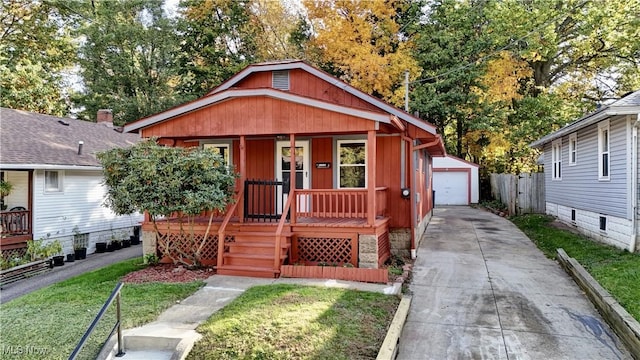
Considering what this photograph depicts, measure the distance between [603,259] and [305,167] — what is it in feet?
23.6

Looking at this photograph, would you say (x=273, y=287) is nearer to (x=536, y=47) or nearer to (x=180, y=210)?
(x=180, y=210)

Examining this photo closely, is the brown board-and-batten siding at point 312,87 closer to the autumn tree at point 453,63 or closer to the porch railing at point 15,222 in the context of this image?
the porch railing at point 15,222

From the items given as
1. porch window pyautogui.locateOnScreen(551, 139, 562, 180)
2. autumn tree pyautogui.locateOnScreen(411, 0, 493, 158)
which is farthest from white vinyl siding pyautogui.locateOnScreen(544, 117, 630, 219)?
autumn tree pyautogui.locateOnScreen(411, 0, 493, 158)

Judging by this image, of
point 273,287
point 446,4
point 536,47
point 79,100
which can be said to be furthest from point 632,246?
point 79,100

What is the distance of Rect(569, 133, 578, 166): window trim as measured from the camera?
13055 millimetres

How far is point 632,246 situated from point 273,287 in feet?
26.3

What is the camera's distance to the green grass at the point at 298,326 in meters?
4.56

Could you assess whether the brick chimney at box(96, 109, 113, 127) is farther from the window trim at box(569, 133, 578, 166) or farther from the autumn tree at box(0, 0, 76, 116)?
the window trim at box(569, 133, 578, 166)

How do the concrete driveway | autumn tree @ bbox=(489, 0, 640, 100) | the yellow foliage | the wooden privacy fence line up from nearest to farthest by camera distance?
1. the concrete driveway
2. the wooden privacy fence
3. autumn tree @ bbox=(489, 0, 640, 100)
4. the yellow foliage

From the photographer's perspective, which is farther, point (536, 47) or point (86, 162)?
point (536, 47)

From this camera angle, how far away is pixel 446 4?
76.4ft

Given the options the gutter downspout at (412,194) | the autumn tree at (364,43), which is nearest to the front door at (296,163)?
the gutter downspout at (412,194)

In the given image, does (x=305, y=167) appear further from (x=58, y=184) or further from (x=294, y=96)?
(x=58, y=184)

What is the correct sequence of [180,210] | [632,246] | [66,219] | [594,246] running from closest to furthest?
[180,210] → [632,246] → [594,246] → [66,219]
